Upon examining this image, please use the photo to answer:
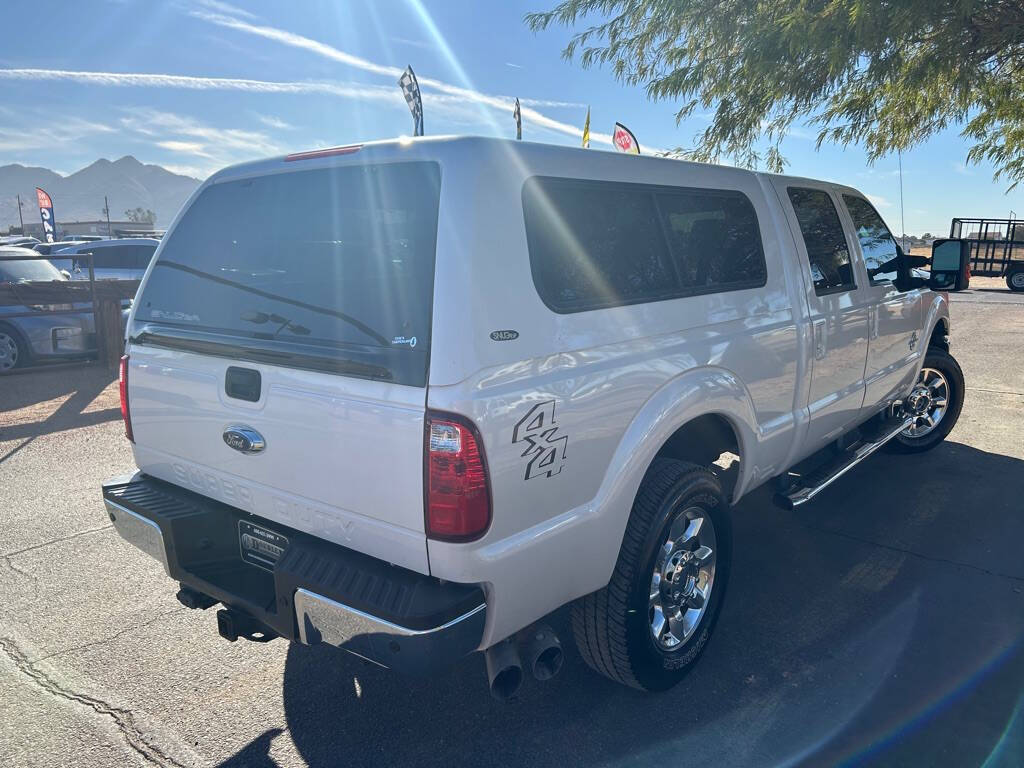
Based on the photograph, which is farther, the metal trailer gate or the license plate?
the metal trailer gate

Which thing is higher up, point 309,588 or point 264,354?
point 264,354

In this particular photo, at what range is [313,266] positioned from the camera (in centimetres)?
264

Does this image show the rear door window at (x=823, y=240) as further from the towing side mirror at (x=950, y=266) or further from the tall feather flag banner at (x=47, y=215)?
the tall feather flag banner at (x=47, y=215)

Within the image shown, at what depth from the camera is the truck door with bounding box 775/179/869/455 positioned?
3.83m

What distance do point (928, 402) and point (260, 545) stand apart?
5478 millimetres

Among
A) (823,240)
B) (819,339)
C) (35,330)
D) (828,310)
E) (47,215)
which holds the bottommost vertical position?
(35,330)

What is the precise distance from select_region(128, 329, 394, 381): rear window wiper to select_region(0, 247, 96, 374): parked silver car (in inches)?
312

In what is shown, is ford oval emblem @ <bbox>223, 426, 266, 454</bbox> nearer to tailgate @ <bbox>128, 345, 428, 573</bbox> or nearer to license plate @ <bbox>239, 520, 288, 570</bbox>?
tailgate @ <bbox>128, 345, 428, 573</bbox>

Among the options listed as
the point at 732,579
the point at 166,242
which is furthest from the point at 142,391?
the point at 732,579

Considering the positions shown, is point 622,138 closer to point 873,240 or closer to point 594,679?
point 873,240

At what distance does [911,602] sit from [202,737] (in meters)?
3.30

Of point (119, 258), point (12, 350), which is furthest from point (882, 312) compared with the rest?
point (119, 258)

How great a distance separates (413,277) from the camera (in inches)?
88.3

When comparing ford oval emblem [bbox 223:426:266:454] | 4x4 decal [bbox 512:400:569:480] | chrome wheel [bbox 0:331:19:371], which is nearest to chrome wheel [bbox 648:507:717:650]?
4x4 decal [bbox 512:400:569:480]
